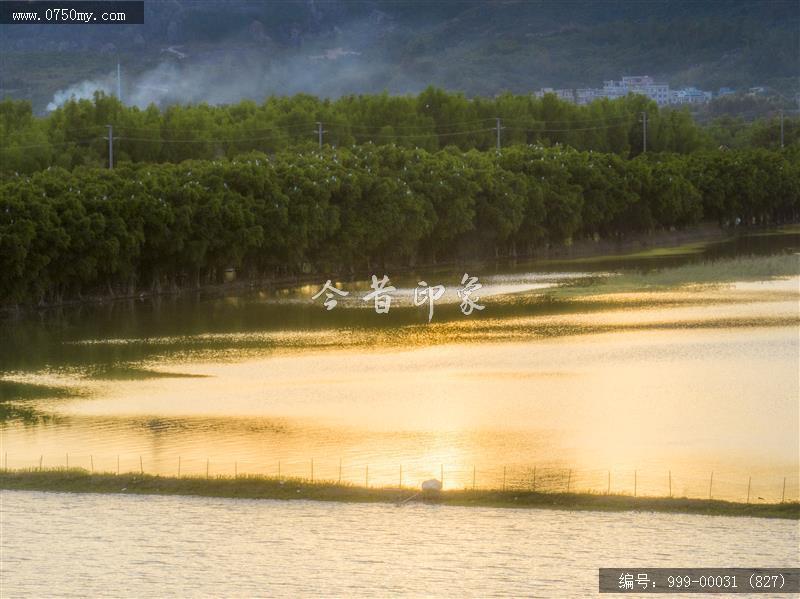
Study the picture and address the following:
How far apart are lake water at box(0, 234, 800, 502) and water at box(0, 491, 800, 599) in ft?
7.14

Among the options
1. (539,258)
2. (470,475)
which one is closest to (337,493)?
(470,475)

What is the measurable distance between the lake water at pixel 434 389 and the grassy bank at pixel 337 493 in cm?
92

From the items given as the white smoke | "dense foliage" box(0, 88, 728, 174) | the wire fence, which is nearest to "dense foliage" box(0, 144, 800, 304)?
"dense foliage" box(0, 88, 728, 174)

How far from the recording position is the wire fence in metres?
20.2

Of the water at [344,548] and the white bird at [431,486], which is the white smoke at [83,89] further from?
the water at [344,548]

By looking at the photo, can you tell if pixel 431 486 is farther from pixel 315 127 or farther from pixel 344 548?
pixel 315 127

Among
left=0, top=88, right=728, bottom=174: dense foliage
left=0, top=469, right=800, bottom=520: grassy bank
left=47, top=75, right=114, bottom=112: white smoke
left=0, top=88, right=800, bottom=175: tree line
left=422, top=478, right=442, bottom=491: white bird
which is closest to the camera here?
left=0, top=469, right=800, bottom=520: grassy bank

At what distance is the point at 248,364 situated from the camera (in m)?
35.7

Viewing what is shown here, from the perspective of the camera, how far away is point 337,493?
20.0 metres

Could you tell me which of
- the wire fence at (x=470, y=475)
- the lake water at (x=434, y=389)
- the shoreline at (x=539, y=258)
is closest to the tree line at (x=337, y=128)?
the shoreline at (x=539, y=258)

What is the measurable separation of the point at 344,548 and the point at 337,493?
8.80 ft

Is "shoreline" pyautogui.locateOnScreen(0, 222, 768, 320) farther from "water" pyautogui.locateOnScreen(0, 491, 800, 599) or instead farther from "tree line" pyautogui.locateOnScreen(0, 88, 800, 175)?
"water" pyautogui.locateOnScreen(0, 491, 800, 599)

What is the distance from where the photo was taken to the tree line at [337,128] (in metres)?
80.9

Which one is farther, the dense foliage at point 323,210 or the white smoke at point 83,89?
the white smoke at point 83,89
